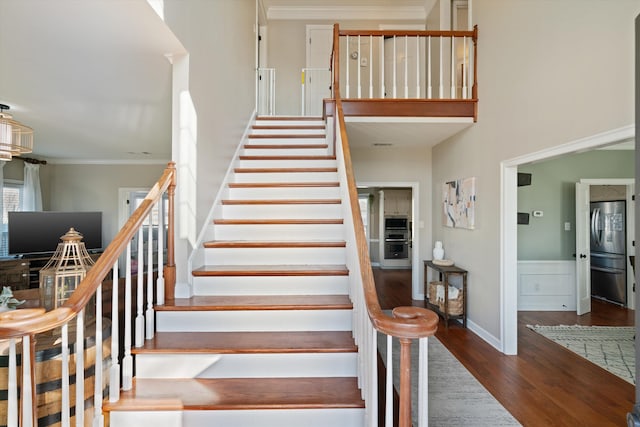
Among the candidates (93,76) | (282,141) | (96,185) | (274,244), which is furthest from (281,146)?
(96,185)

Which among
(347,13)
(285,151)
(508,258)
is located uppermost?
(347,13)

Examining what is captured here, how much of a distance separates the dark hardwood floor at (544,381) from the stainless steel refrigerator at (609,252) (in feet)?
3.36

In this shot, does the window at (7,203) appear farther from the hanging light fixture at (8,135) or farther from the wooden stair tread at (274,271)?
the wooden stair tread at (274,271)

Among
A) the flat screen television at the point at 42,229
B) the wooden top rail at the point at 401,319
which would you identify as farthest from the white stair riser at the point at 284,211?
the flat screen television at the point at 42,229

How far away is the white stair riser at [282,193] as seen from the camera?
3309mm

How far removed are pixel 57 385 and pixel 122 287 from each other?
1705 mm

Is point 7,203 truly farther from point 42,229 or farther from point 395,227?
point 395,227

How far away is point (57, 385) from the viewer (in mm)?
1531

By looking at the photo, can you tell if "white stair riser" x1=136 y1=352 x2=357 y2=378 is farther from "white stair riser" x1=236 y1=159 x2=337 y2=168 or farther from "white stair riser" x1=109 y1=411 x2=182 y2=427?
"white stair riser" x1=236 y1=159 x2=337 y2=168

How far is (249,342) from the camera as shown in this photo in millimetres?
1954

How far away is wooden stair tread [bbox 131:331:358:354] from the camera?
1854 millimetres

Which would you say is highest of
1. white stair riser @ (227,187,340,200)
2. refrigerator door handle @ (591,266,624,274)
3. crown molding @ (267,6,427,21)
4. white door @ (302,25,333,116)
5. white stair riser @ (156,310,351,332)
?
crown molding @ (267,6,427,21)

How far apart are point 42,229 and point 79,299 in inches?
225

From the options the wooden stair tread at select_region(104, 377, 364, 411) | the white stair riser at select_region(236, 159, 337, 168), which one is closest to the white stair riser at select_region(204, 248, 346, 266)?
the wooden stair tread at select_region(104, 377, 364, 411)
